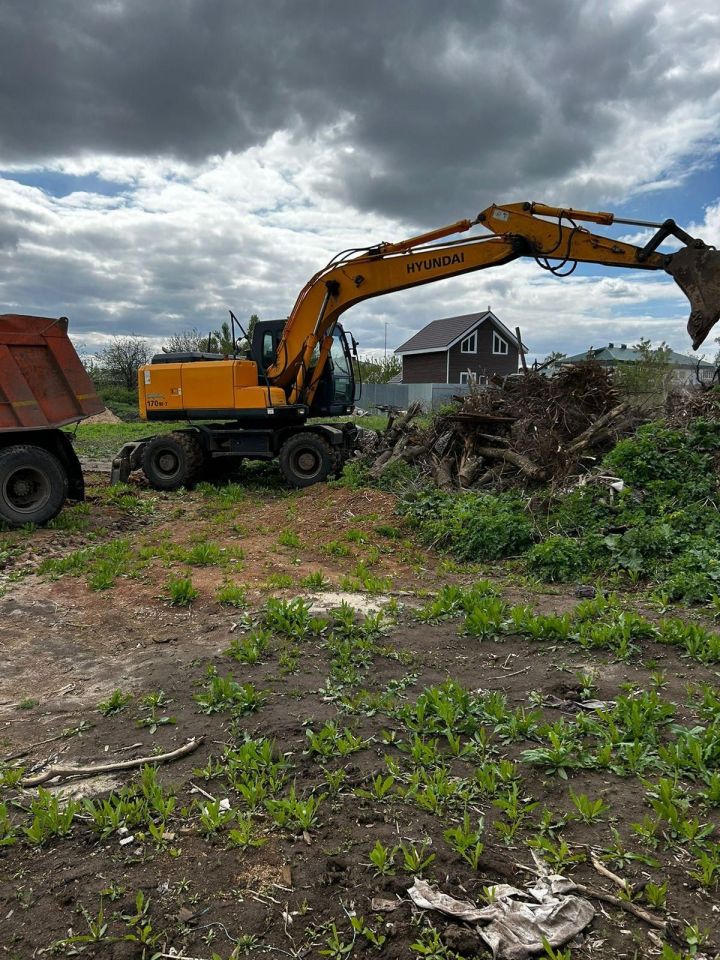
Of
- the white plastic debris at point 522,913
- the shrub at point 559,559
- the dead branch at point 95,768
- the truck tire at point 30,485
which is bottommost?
the dead branch at point 95,768

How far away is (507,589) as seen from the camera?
22.3 ft

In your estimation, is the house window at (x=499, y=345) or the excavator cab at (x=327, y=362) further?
the house window at (x=499, y=345)

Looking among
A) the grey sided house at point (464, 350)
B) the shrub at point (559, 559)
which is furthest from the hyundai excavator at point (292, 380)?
the grey sided house at point (464, 350)

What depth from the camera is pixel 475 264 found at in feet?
36.3

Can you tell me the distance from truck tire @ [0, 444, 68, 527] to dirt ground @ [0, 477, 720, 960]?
2197mm

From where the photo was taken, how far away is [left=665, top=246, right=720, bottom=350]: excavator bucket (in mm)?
8828

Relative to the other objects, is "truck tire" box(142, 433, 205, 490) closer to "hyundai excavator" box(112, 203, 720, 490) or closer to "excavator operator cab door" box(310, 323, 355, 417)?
"hyundai excavator" box(112, 203, 720, 490)

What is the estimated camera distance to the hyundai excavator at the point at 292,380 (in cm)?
1145

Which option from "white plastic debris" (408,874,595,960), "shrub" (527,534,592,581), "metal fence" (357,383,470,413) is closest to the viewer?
"white plastic debris" (408,874,595,960)

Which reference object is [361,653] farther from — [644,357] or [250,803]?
[644,357]

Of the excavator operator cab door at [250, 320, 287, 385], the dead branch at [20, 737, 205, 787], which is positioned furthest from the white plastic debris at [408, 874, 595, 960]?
the excavator operator cab door at [250, 320, 287, 385]

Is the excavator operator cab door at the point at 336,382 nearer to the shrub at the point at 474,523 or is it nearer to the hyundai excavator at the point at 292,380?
the hyundai excavator at the point at 292,380

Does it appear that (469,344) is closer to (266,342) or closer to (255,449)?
(266,342)

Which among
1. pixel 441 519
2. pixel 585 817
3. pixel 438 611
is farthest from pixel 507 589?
pixel 585 817
